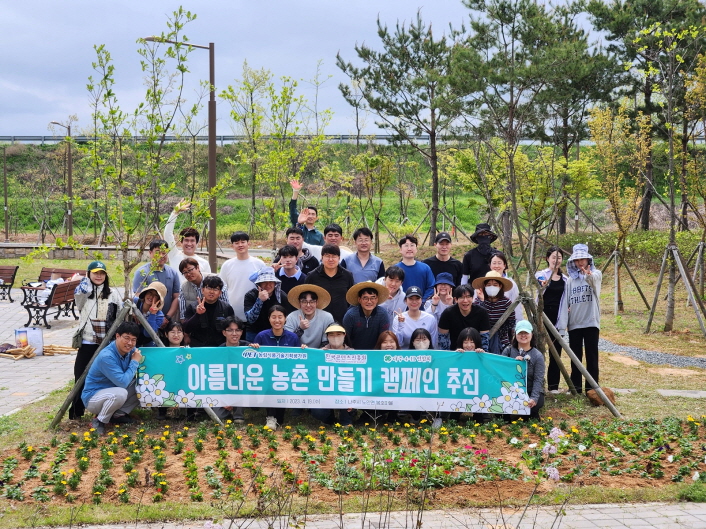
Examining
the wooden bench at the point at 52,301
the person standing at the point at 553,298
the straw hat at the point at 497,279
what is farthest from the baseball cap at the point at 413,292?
the wooden bench at the point at 52,301

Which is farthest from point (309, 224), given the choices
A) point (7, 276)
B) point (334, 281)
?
point (7, 276)

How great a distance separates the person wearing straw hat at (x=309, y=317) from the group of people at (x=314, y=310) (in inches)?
0.4

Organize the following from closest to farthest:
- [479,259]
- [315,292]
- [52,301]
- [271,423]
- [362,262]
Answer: [271,423] → [315,292] → [362,262] → [479,259] → [52,301]

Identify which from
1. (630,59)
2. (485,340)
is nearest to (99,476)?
(485,340)

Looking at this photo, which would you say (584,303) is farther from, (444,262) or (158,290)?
(158,290)

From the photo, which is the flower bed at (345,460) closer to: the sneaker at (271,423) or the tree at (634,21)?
A: the sneaker at (271,423)

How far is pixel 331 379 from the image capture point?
7.40 metres

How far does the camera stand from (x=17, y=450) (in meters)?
6.52

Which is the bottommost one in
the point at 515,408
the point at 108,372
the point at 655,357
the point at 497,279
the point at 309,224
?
the point at 655,357

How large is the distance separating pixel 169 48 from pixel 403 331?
3.99 meters

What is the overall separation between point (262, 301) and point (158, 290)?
115 cm

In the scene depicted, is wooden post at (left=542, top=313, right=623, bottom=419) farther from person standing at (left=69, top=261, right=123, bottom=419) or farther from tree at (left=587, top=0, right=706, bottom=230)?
tree at (left=587, top=0, right=706, bottom=230)

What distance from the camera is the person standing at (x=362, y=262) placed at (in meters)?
8.46

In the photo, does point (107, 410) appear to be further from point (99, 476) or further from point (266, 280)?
point (266, 280)
